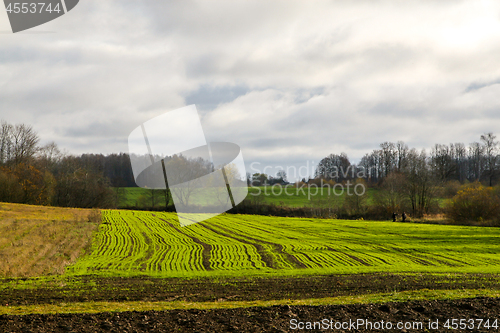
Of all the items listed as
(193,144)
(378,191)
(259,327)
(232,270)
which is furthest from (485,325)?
(378,191)

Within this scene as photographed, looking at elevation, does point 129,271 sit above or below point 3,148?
below

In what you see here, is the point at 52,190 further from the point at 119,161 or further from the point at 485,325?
the point at 485,325

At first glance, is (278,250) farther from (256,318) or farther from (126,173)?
(126,173)

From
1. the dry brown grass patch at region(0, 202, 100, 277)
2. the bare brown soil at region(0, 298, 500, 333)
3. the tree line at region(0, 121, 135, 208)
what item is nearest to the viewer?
the bare brown soil at region(0, 298, 500, 333)

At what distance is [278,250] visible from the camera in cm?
2909

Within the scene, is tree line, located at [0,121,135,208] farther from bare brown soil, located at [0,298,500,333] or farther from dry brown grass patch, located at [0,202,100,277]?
bare brown soil, located at [0,298,500,333]

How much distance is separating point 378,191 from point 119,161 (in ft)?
215

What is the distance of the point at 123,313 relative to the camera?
27.6ft

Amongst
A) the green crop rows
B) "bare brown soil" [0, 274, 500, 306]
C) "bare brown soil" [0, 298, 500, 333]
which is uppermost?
"bare brown soil" [0, 298, 500, 333]

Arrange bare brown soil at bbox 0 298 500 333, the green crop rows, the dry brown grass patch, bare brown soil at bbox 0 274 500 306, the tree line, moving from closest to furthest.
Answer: bare brown soil at bbox 0 298 500 333, bare brown soil at bbox 0 274 500 306, the dry brown grass patch, the green crop rows, the tree line

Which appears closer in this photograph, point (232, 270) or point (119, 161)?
point (232, 270)

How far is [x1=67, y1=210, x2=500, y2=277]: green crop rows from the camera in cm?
2058

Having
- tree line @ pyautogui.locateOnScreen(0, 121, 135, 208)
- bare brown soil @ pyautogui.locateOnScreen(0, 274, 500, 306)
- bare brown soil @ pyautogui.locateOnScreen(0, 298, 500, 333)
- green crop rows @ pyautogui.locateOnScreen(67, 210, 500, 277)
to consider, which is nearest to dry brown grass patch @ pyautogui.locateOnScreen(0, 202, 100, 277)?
green crop rows @ pyautogui.locateOnScreen(67, 210, 500, 277)

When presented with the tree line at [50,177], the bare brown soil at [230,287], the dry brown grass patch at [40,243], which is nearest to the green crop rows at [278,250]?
the dry brown grass patch at [40,243]
